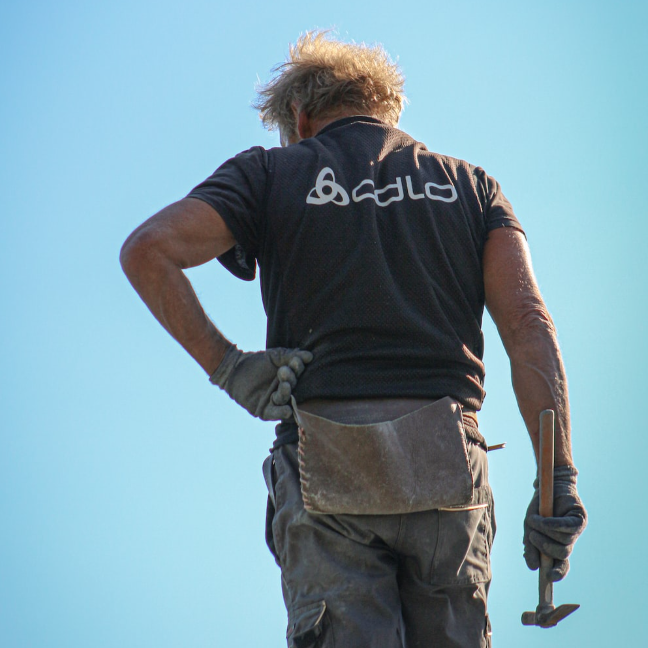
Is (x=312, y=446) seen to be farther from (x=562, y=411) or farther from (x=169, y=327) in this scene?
(x=562, y=411)

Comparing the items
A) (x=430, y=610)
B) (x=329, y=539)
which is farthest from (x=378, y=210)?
(x=430, y=610)

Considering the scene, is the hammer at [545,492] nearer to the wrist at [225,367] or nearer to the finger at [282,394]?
the finger at [282,394]

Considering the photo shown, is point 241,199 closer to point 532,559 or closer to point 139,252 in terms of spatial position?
point 139,252

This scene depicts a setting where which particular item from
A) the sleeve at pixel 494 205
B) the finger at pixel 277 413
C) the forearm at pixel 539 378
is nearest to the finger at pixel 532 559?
the forearm at pixel 539 378

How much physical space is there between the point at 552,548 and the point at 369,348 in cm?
87

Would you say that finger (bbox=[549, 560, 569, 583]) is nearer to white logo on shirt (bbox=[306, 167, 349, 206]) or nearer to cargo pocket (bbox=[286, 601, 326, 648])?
cargo pocket (bbox=[286, 601, 326, 648])

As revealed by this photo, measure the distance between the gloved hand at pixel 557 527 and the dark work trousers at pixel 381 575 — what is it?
16 cm

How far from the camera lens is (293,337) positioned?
3.21 m

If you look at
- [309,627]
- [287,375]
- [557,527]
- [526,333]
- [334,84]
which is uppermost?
[334,84]

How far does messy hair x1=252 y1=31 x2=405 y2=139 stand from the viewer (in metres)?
3.92

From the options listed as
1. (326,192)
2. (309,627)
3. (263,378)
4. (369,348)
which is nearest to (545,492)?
(369,348)

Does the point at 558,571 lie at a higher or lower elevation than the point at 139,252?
lower

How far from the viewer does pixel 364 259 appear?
10.3 ft

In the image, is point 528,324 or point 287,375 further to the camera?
point 528,324
